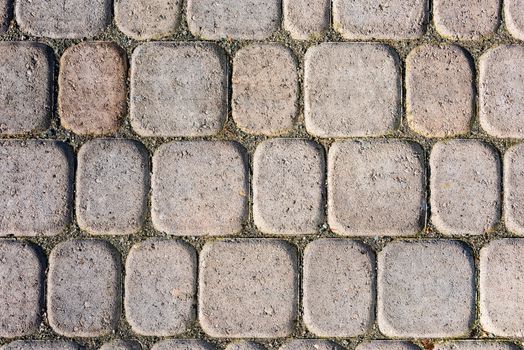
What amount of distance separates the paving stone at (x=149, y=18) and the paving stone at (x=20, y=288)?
0.66 m

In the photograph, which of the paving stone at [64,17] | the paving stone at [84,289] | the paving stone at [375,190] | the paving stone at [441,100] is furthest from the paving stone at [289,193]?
the paving stone at [64,17]

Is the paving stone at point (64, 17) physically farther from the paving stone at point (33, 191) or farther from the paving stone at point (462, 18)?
the paving stone at point (462, 18)

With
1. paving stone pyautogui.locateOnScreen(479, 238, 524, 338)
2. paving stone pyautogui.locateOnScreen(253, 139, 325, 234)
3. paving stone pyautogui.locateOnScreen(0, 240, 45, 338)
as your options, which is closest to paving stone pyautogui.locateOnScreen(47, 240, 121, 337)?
paving stone pyautogui.locateOnScreen(0, 240, 45, 338)

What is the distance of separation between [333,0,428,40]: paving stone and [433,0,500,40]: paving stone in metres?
0.04

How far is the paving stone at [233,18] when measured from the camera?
1.76 m

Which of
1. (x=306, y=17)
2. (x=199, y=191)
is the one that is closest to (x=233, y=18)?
(x=306, y=17)

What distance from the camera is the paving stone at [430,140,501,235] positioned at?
1.75 metres

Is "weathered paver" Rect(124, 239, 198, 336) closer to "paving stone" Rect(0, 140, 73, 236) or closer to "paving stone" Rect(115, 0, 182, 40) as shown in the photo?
"paving stone" Rect(0, 140, 73, 236)

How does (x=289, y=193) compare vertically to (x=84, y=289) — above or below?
above

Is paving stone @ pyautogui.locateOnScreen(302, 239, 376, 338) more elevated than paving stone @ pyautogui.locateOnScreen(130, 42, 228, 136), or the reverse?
paving stone @ pyautogui.locateOnScreen(130, 42, 228, 136)

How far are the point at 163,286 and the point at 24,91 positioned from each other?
2.16 ft

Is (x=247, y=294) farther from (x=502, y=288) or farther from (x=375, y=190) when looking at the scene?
(x=502, y=288)

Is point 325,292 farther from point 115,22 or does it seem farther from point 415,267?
point 115,22

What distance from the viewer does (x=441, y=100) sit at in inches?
69.1
